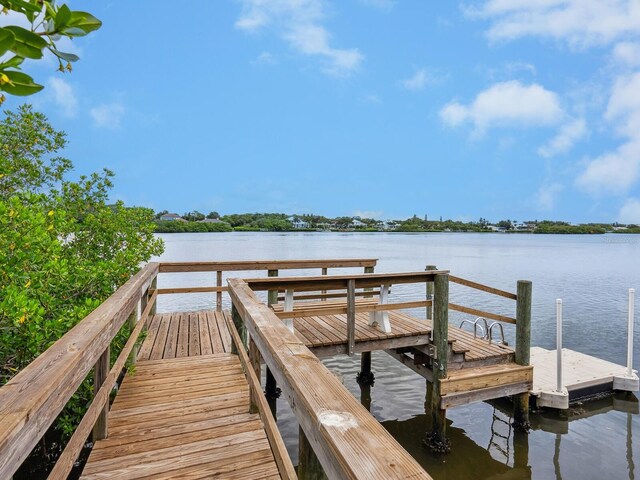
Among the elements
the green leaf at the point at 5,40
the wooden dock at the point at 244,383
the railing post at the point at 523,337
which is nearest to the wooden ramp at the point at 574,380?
the wooden dock at the point at 244,383

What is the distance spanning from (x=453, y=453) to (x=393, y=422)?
4.01 ft

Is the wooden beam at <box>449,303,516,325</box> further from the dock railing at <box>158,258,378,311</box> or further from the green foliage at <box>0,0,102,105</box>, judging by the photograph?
the green foliage at <box>0,0,102,105</box>

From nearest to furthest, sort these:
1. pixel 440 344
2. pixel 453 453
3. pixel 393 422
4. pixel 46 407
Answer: pixel 46 407 < pixel 440 344 < pixel 453 453 < pixel 393 422

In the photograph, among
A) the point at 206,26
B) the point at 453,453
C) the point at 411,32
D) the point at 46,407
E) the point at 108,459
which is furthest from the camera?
the point at 411,32

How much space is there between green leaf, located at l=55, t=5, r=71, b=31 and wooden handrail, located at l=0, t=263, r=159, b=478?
1083mm

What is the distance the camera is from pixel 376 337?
5129 millimetres

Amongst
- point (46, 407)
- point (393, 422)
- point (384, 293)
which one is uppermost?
point (46, 407)

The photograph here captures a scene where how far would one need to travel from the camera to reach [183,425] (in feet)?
8.80

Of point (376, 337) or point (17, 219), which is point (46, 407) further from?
point (376, 337)

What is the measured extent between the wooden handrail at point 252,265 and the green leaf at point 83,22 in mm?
5329

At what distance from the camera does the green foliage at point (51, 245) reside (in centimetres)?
279

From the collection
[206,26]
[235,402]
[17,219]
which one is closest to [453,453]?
[235,402]

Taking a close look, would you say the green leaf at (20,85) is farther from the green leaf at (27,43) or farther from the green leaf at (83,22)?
the green leaf at (83,22)

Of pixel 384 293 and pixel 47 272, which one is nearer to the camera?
pixel 47 272
